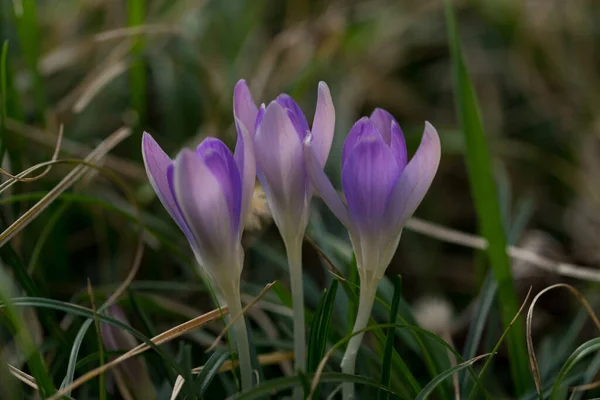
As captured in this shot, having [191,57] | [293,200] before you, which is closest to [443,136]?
[191,57]

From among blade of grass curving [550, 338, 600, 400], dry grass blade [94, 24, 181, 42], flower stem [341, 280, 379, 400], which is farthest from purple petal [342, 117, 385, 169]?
dry grass blade [94, 24, 181, 42]

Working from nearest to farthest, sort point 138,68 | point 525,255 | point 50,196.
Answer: point 50,196, point 525,255, point 138,68

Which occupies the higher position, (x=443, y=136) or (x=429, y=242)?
(x=443, y=136)

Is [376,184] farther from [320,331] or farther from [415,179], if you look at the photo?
[320,331]

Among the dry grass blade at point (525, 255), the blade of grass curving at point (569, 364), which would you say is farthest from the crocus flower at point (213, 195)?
the dry grass blade at point (525, 255)

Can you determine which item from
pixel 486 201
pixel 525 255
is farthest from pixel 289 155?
pixel 525 255

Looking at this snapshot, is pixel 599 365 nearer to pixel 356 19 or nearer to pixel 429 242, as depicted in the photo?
pixel 429 242

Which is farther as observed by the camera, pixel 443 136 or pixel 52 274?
pixel 443 136
